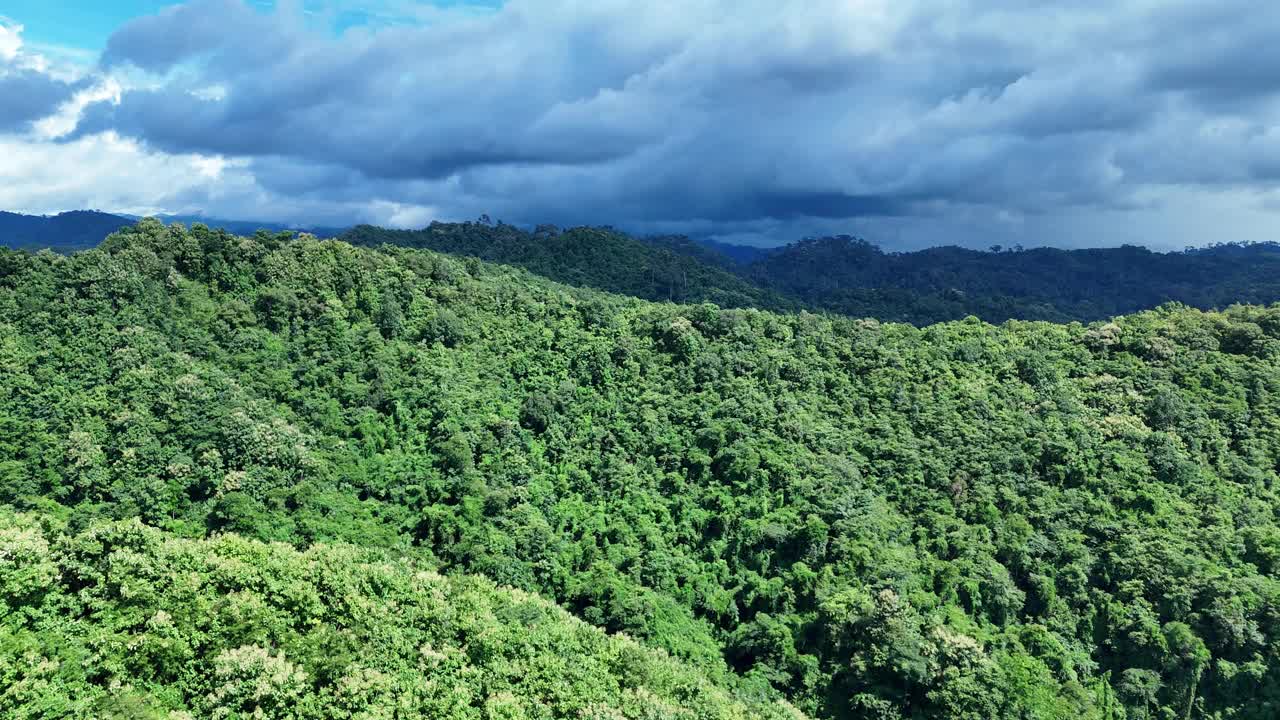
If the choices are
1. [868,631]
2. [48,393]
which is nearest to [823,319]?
[868,631]

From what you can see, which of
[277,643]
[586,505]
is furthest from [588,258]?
[277,643]

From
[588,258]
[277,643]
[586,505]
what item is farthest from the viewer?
[588,258]

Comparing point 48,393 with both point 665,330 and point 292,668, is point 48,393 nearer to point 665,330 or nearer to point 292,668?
point 292,668

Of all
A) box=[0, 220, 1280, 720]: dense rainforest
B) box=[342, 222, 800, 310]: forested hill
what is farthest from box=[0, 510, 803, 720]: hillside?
box=[342, 222, 800, 310]: forested hill

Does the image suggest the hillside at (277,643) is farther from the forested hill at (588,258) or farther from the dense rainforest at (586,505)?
the forested hill at (588,258)

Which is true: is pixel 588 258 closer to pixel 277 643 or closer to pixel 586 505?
pixel 586 505

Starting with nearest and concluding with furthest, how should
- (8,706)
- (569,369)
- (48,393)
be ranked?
(8,706), (48,393), (569,369)
